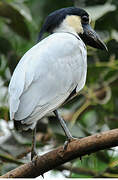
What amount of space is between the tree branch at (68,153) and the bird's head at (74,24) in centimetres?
81

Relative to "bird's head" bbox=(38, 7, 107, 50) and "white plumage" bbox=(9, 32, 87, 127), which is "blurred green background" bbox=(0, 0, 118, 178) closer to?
"bird's head" bbox=(38, 7, 107, 50)

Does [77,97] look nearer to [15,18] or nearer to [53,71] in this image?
[15,18]

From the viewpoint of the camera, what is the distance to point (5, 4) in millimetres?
3055

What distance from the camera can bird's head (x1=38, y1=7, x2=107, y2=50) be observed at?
2.77 metres

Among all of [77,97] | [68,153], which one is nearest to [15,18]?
[77,97]

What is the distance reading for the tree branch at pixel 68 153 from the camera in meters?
1.96

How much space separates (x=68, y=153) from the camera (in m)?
2.07

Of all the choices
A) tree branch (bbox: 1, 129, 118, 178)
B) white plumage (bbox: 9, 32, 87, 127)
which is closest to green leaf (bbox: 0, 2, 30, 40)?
white plumage (bbox: 9, 32, 87, 127)

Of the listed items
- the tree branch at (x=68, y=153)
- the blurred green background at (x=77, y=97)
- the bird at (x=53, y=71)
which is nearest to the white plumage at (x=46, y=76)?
the bird at (x=53, y=71)

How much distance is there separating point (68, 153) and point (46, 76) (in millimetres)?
499

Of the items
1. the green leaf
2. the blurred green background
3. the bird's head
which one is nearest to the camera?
the bird's head

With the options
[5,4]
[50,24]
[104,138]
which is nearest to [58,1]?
[5,4]

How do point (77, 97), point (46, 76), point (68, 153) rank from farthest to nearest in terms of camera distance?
point (77, 97) < point (46, 76) < point (68, 153)

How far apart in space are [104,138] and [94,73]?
1312 mm
